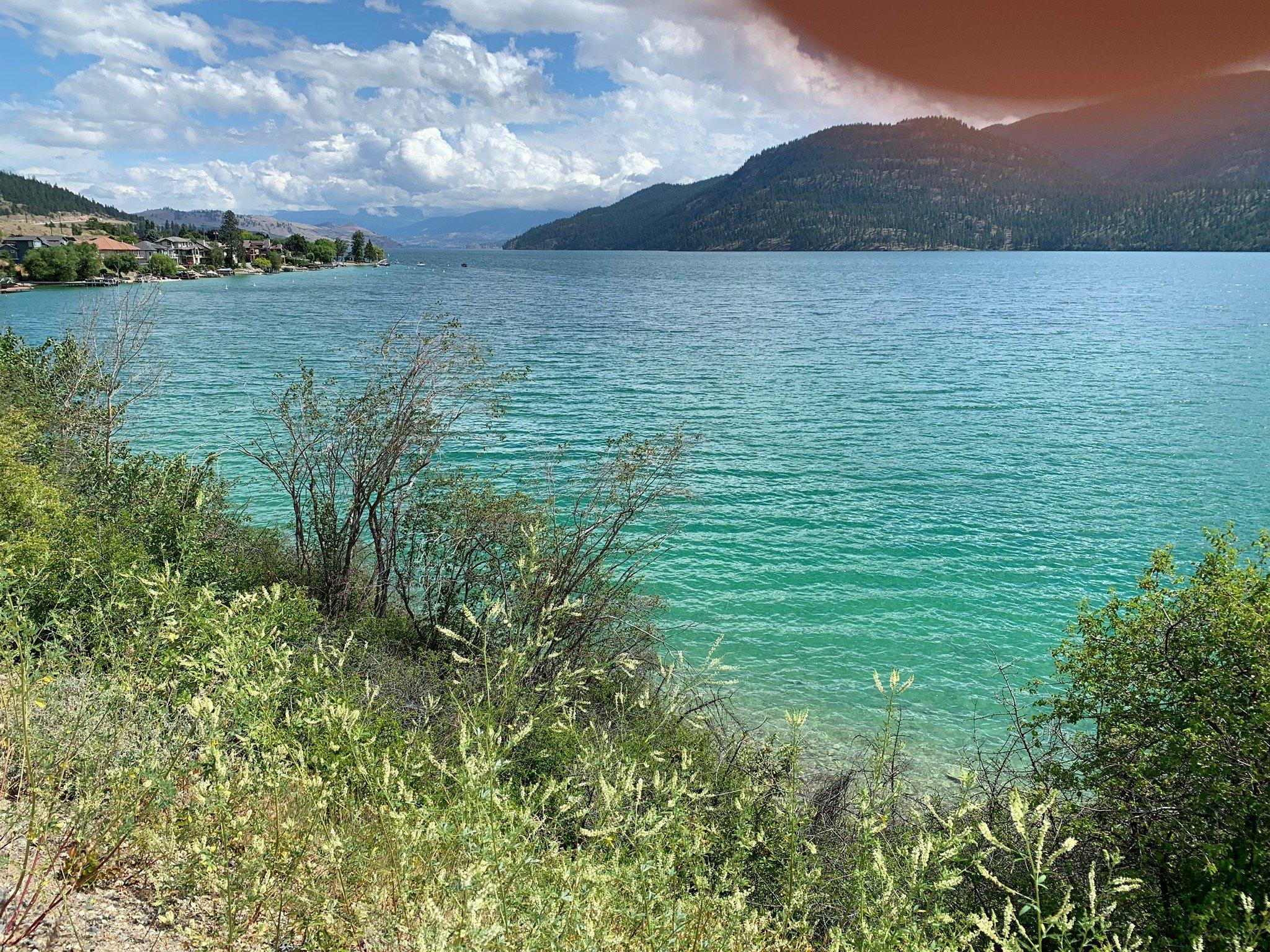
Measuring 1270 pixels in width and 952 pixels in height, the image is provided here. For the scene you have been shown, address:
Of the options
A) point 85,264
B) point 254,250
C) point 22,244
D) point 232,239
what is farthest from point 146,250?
point 85,264

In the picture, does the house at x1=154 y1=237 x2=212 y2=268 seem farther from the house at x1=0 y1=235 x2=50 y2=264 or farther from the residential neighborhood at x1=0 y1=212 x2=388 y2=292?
the house at x1=0 y1=235 x2=50 y2=264

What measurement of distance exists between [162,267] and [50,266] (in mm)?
23004

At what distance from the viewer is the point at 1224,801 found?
6.40m

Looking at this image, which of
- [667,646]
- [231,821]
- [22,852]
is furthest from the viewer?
[667,646]

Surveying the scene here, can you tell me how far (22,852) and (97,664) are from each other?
4535mm

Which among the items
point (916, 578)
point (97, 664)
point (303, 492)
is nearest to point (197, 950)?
point (97, 664)

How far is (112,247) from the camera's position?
15312 centimetres

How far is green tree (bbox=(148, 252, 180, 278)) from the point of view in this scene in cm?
13675

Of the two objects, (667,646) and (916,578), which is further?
(916,578)

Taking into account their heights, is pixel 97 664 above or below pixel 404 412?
below

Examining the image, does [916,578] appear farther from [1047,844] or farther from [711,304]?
[711,304]

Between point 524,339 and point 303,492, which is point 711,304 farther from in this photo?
point 303,492

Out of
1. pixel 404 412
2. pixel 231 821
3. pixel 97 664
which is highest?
pixel 404 412

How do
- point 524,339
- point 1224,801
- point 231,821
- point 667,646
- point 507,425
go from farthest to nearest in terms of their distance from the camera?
point 524,339
point 507,425
point 667,646
point 1224,801
point 231,821
